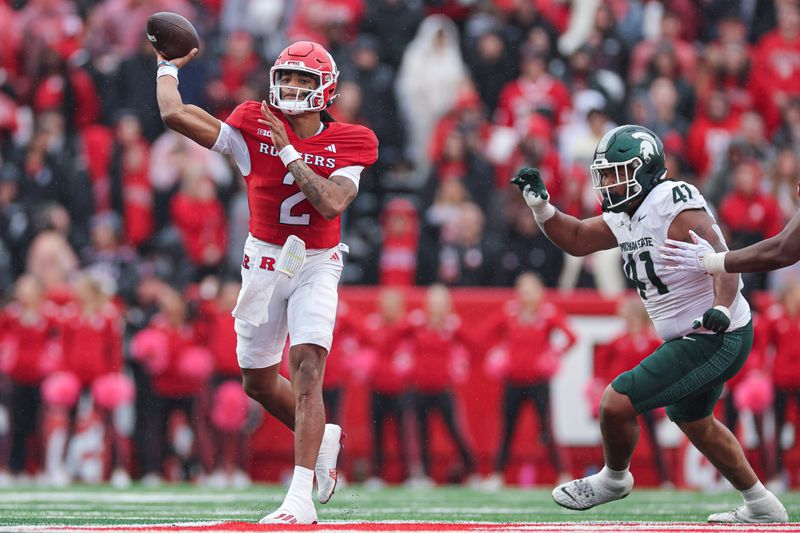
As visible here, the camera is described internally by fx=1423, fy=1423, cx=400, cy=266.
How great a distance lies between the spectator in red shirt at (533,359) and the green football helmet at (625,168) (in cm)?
486

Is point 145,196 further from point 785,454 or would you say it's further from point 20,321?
point 785,454

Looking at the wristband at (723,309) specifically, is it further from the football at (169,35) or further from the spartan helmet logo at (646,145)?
the football at (169,35)

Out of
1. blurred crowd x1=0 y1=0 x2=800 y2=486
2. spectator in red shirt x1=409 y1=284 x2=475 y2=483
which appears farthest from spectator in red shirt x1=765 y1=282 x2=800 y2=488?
spectator in red shirt x1=409 y1=284 x2=475 y2=483

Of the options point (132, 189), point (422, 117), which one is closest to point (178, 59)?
point (132, 189)

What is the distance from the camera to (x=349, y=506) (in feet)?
26.0

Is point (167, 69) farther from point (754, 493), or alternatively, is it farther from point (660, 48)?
point (660, 48)

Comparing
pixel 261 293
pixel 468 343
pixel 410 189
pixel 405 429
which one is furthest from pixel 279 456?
pixel 261 293

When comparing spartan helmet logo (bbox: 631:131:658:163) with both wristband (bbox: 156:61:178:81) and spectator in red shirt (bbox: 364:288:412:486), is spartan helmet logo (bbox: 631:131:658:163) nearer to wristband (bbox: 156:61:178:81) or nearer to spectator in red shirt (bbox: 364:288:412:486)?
wristband (bbox: 156:61:178:81)

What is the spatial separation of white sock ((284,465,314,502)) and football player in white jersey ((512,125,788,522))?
117 cm

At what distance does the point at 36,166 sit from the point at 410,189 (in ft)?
11.0

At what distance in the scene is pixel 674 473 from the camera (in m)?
11.2

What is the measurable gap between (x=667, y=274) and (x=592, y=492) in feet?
3.31

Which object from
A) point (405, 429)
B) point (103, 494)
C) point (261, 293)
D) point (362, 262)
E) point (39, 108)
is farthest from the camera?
point (39, 108)

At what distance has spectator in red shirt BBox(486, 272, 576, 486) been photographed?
36.4ft
